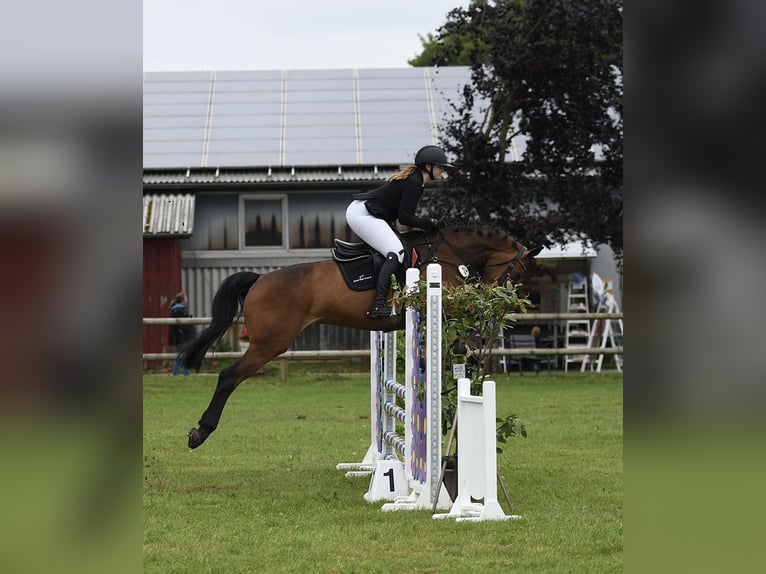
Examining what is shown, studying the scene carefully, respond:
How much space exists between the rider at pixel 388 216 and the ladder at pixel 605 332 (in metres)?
10.7

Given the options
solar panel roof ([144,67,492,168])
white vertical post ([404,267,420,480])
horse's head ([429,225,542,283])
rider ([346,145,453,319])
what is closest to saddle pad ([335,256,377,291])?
rider ([346,145,453,319])

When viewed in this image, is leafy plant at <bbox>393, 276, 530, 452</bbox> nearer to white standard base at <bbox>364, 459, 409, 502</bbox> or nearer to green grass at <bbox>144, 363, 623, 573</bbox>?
white standard base at <bbox>364, 459, 409, 502</bbox>

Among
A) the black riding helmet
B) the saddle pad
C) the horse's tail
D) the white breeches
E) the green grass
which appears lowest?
the green grass

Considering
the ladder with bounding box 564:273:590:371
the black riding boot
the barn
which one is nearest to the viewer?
the black riding boot

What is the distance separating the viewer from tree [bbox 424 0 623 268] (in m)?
16.8

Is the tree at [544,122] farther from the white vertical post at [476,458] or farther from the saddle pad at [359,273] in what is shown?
the white vertical post at [476,458]

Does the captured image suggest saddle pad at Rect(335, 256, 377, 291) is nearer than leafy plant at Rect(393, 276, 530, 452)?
No

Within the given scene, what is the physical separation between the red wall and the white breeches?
1175 centimetres

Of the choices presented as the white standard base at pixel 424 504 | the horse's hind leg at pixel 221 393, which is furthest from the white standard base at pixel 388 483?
the horse's hind leg at pixel 221 393

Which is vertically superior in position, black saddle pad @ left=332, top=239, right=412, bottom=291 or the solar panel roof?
the solar panel roof
